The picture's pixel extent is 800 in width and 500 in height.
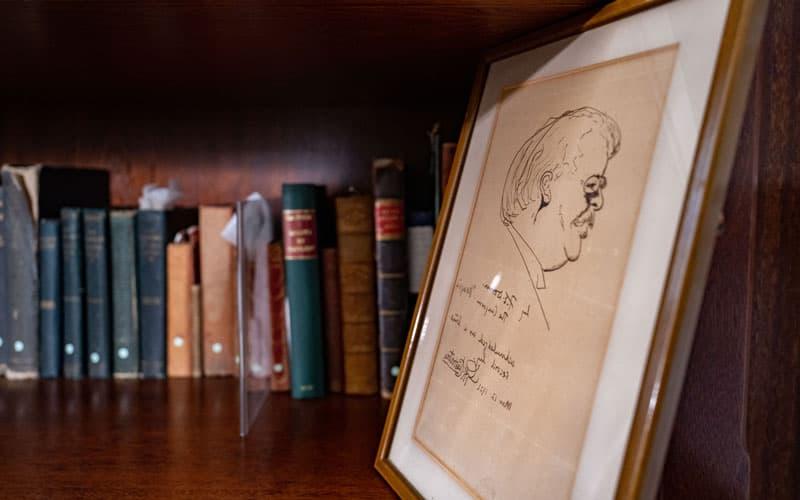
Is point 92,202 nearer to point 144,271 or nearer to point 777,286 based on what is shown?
point 144,271

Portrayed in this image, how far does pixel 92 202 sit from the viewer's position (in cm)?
131

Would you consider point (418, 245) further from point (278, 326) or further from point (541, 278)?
point (541, 278)

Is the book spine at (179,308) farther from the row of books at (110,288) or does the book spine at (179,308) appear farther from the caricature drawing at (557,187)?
the caricature drawing at (557,187)

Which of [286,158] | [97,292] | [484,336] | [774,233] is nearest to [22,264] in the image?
[97,292]

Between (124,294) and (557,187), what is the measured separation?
2.73ft

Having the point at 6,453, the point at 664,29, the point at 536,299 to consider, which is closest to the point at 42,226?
the point at 6,453

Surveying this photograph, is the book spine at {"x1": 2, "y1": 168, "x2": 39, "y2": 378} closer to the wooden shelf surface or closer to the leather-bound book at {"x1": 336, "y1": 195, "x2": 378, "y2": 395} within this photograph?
the wooden shelf surface

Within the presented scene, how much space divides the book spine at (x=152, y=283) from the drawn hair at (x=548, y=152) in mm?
702

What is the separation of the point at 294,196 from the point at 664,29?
637 millimetres

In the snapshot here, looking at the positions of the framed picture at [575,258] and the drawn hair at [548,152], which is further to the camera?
the drawn hair at [548,152]

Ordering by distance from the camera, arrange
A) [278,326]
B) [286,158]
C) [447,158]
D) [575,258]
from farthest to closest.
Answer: [286,158] → [278,326] → [447,158] → [575,258]

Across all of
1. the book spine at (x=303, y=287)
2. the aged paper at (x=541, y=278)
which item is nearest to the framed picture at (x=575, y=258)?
the aged paper at (x=541, y=278)

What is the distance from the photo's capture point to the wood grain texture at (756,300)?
0.59 meters

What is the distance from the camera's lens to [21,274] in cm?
117
